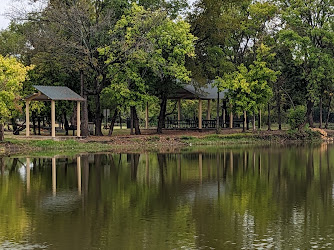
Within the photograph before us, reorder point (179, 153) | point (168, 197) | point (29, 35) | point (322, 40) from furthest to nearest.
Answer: point (322, 40), point (29, 35), point (179, 153), point (168, 197)

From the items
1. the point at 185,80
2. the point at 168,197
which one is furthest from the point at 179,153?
the point at 168,197

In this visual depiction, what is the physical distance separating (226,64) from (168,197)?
107 ft

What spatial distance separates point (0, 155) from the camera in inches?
1449

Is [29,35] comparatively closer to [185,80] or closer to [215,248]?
[185,80]

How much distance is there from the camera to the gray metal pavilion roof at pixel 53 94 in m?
42.9

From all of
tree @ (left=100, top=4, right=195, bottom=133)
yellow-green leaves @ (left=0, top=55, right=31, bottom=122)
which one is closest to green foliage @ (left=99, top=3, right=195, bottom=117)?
tree @ (left=100, top=4, right=195, bottom=133)

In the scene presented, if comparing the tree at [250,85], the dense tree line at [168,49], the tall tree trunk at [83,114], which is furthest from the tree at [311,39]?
the tall tree trunk at [83,114]

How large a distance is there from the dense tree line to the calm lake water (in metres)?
13.9

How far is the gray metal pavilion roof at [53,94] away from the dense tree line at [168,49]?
192cm

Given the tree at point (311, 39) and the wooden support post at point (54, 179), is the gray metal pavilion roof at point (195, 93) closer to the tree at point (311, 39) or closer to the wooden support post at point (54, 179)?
the tree at point (311, 39)

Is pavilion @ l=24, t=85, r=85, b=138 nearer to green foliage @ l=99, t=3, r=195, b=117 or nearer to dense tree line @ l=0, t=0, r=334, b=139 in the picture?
dense tree line @ l=0, t=0, r=334, b=139

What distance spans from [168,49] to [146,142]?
8897 mm

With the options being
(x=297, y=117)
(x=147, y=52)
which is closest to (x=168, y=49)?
(x=147, y=52)

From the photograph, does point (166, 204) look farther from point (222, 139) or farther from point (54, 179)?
point (222, 139)
